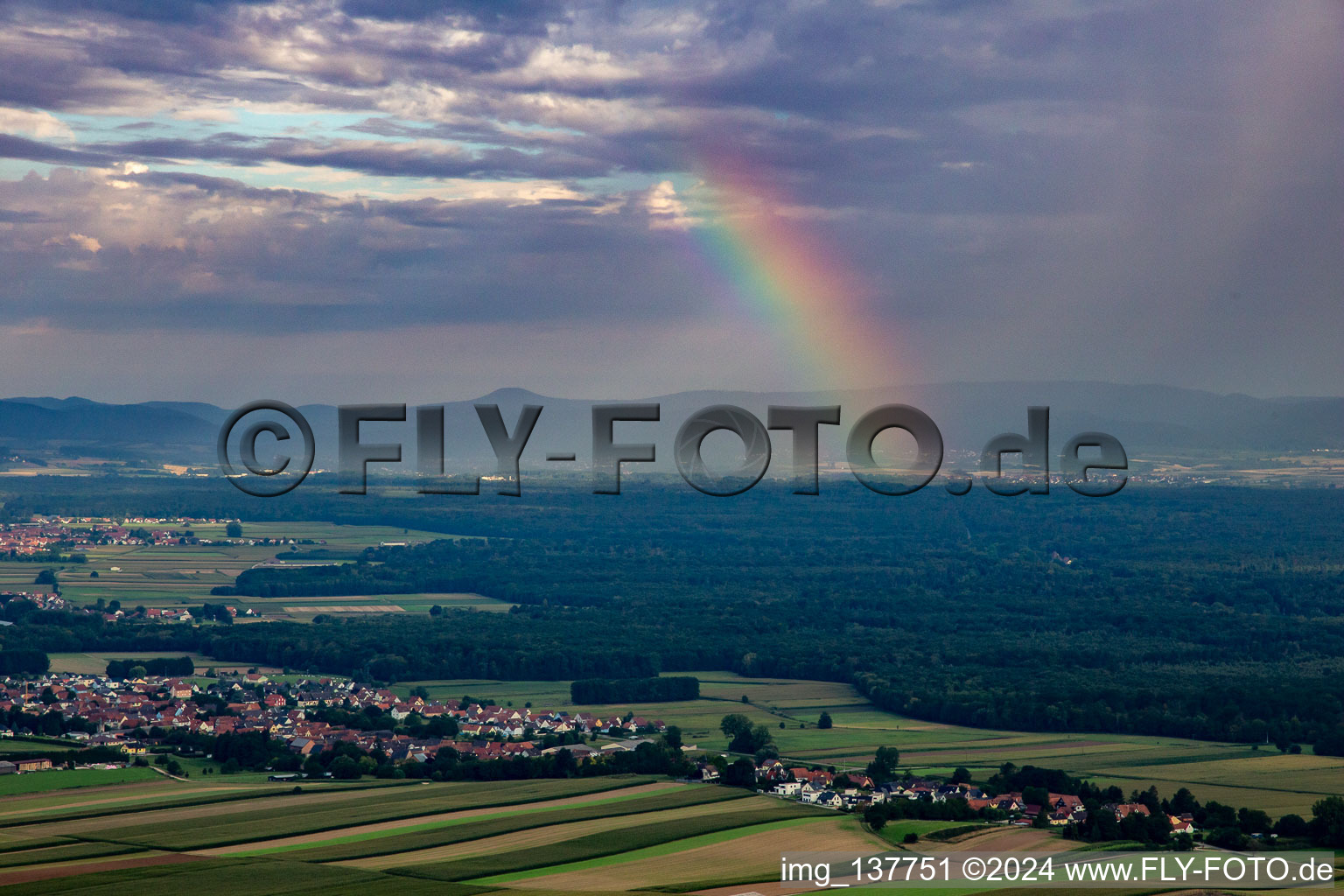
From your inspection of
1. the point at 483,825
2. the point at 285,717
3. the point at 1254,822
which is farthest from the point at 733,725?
the point at 1254,822

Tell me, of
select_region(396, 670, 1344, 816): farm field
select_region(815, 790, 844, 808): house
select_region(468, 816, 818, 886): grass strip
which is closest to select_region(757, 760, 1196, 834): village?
select_region(815, 790, 844, 808): house

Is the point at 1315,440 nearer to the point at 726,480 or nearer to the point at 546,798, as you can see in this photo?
the point at 726,480

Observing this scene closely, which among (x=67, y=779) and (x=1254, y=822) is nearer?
(x=1254, y=822)

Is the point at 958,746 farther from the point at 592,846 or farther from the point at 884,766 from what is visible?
the point at 592,846

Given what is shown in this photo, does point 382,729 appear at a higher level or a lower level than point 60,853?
lower

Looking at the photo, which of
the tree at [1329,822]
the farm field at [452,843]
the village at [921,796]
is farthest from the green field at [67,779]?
the tree at [1329,822]

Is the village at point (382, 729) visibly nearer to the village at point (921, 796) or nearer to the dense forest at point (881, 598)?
the village at point (921, 796)

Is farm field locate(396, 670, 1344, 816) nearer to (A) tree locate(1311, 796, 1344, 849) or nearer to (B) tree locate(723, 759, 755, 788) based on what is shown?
(A) tree locate(1311, 796, 1344, 849)

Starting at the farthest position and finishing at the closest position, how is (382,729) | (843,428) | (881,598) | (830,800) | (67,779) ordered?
(843,428)
(881,598)
(382,729)
(67,779)
(830,800)

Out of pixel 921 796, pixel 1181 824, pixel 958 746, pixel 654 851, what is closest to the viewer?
pixel 654 851
